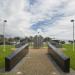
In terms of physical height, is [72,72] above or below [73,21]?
below

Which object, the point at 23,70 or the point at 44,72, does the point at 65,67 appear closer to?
the point at 44,72

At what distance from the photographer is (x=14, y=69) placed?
47.9 ft

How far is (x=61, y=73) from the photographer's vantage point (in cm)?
1345

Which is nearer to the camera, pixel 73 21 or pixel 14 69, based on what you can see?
pixel 14 69

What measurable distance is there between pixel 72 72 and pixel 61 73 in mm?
708

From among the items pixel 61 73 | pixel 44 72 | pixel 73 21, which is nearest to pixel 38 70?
pixel 44 72

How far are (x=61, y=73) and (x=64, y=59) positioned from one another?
38.5 inches

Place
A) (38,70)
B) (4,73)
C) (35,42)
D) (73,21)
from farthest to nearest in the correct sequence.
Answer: (35,42) → (73,21) → (38,70) → (4,73)

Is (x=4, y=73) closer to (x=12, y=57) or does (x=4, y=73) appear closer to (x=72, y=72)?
(x=12, y=57)

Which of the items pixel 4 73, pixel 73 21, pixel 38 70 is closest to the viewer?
pixel 4 73

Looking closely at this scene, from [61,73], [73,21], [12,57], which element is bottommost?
[61,73]

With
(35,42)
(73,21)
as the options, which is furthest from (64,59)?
(35,42)

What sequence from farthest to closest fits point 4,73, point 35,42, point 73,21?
1. point 35,42
2. point 73,21
3. point 4,73

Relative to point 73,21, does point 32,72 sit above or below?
below
